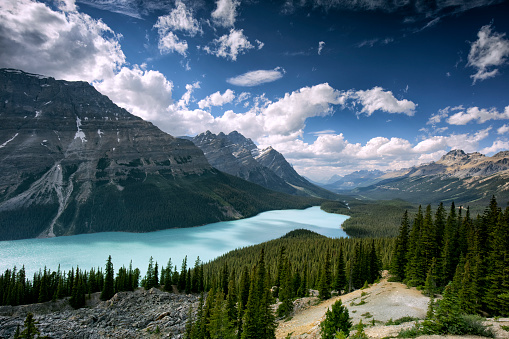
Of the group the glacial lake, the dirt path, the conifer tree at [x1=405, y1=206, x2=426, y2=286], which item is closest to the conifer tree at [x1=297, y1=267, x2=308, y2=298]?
the dirt path

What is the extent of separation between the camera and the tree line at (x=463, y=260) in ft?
99.7

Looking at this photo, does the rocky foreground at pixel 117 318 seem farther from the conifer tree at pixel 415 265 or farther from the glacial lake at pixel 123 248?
the glacial lake at pixel 123 248

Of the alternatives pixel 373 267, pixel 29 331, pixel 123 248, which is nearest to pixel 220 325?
pixel 29 331

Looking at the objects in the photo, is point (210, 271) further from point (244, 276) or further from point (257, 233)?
point (257, 233)

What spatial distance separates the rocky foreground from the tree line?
136ft

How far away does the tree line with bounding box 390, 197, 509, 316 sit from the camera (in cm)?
3038

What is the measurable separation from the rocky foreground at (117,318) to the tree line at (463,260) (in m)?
41.6

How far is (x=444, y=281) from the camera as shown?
4128 cm

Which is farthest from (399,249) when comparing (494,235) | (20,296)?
(20,296)

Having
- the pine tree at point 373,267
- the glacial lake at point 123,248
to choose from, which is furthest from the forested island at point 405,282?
the glacial lake at point 123,248

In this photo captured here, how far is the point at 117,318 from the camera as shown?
4488cm

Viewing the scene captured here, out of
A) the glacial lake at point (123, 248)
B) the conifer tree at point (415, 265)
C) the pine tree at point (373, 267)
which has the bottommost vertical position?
the glacial lake at point (123, 248)

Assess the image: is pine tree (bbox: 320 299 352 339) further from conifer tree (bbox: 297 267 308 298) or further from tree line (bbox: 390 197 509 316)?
conifer tree (bbox: 297 267 308 298)

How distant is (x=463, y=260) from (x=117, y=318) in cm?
5997
